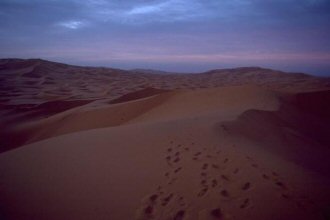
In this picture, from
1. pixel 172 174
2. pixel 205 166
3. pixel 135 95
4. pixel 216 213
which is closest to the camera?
pixel 216 213

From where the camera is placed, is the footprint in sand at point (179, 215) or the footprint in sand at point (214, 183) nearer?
the footprint in sand at point (179, 215)

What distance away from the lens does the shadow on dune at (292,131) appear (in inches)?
154

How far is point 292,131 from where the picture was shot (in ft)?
16.4

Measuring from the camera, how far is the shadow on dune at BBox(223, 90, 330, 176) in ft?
12.9

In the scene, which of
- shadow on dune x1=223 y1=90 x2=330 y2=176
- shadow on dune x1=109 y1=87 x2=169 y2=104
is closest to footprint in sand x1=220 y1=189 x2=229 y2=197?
shadow on dune x1=223 y1=90 x2=330 y2=176

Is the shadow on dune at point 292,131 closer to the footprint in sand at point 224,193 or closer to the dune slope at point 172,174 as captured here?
the dune slope at point 172,174

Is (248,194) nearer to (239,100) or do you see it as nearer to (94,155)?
(94,155)

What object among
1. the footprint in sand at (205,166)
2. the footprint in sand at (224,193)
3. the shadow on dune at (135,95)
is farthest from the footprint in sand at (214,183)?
the shadow on dune at (135,95)

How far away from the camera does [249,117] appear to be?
4.85 metres

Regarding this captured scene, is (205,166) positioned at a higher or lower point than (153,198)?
higher

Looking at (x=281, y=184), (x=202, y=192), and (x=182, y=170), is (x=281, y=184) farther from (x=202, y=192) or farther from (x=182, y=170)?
(x=182, y=170)

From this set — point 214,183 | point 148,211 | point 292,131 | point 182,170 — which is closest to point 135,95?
point 292,131

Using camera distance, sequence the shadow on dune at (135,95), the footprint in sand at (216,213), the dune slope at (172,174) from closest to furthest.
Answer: the footprint in sand at (216,213)
the dune slope at (172,174)
the shadow on dune at (135,95)

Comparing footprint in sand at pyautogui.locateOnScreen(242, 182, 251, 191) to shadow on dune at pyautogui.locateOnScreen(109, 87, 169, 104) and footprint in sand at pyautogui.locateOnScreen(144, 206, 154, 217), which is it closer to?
footprint in sand at pyautogui.locateOnScreen(144, 206, 154, 217)
